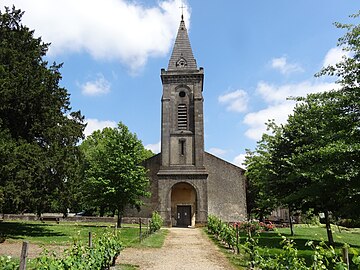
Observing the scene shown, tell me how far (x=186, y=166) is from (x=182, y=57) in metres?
12.7

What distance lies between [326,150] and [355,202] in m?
2.57

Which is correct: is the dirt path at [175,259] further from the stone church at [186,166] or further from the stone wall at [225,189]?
the stone wall at [225,189]

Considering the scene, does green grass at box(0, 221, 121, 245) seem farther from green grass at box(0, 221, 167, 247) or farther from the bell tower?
the bell tower

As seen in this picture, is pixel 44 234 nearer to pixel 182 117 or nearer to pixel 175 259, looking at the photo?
pixel 175 259

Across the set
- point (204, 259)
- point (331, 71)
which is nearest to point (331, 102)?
point (331, 71)

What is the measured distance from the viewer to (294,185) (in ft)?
63.3

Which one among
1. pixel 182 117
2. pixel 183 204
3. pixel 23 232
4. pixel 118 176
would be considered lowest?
pixel 23 232

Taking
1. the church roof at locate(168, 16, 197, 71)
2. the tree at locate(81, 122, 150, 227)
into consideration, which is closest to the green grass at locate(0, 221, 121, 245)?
the tree at locate(81, 122, 150, 227)

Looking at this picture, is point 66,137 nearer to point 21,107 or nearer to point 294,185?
point 21,107

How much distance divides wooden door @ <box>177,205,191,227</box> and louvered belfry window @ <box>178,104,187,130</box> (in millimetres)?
8675

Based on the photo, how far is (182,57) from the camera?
3950 cm

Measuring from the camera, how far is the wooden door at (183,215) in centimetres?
3684

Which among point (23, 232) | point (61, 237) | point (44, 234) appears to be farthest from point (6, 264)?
point (23, 232)

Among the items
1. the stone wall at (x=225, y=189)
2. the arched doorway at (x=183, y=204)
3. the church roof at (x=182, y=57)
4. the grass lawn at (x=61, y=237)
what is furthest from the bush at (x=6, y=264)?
the church roof at (x=182, y=57)
